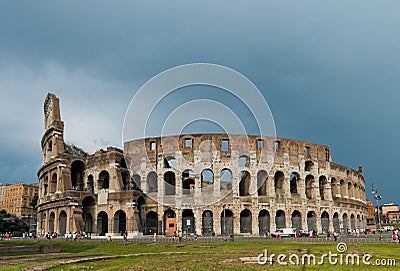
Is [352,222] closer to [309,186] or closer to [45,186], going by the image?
[309,186]

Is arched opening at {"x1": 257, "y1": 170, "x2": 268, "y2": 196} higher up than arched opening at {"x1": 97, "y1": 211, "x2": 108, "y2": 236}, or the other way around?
arched opening at {"x1": 257, "y1": 170, "x2": 268, "y2": 196}

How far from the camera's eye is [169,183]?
50469mm

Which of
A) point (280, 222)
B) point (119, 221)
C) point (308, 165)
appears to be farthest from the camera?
point (308, 165)

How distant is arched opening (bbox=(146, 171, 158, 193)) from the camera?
5033cm

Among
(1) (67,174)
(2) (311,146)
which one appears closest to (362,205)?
(2) (311,146)

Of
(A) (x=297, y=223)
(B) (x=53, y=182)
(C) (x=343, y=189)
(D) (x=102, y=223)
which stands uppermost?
(B) (x=53, y=182)

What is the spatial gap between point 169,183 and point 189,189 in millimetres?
2672

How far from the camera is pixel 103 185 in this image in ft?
169

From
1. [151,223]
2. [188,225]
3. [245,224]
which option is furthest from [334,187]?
[151,223]

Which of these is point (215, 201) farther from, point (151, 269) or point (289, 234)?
point (151, 269)

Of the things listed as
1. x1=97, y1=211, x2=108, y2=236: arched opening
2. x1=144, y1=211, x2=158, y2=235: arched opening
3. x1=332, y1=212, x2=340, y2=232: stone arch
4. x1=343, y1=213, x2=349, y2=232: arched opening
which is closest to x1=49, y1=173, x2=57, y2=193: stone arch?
x1=97, y1=211, x2=108, y2=236: arched opening

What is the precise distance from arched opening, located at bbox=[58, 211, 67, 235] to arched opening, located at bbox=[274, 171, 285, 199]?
83.6ft

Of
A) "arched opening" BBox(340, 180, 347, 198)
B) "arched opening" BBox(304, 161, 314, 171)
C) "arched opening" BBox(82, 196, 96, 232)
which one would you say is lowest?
"arched opening" BBox(82, 196, 96, 232)

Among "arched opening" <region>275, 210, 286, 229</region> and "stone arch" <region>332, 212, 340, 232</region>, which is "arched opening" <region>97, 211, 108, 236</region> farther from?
"stone arch" <region>332, 212, 340, 232</region>
